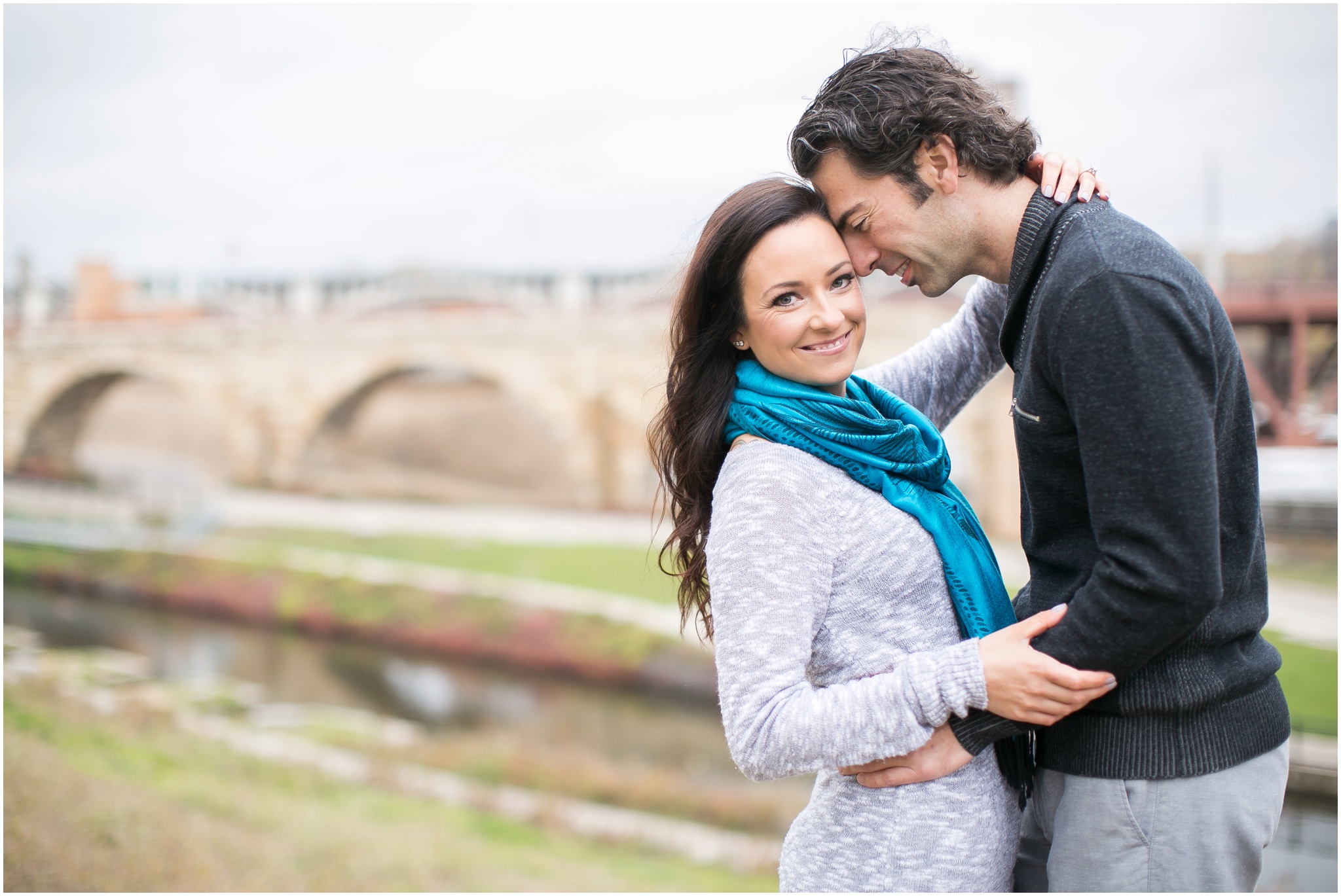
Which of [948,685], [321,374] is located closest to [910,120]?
[948,685]

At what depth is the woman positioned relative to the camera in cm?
127

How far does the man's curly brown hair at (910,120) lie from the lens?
1396 millimetres

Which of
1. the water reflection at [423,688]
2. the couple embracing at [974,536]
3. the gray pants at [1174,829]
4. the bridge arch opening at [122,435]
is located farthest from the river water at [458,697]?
the bridge arch opening at [122,435]

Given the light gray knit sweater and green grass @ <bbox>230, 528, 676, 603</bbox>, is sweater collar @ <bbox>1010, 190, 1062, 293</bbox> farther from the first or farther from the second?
green grass @ <bbox>230, 528, 676, 603</bbox>

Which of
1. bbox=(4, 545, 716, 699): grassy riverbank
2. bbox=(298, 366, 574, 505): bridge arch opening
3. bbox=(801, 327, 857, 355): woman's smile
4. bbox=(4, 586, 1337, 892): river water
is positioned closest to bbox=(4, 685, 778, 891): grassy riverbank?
bbox=(4, 586, 1337, 892): river water

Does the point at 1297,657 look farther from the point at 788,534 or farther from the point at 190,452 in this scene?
the point at 190,452

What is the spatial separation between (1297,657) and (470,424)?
17.7 meters

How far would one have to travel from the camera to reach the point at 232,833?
3.86m

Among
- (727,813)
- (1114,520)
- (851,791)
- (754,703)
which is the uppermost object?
(1114,520)

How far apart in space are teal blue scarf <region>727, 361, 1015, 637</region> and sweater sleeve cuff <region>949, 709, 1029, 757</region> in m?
0.12

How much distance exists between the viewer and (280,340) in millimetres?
16500

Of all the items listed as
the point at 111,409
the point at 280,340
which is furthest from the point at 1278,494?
the point at 111,409

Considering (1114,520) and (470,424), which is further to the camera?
(470,424)

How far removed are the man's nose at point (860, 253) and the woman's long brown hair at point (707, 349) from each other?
74mm
